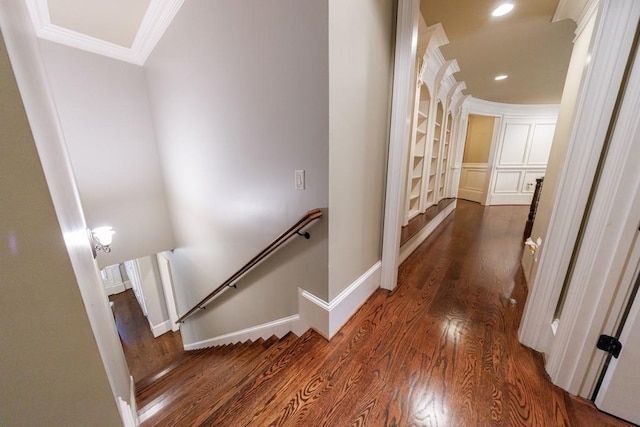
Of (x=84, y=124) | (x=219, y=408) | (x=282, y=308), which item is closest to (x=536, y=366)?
(x=282, y=308)

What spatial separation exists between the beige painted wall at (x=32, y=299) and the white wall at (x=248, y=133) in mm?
934

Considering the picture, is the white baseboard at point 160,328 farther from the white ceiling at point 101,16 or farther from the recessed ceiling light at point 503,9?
the recessed ceiling light at point 503,9

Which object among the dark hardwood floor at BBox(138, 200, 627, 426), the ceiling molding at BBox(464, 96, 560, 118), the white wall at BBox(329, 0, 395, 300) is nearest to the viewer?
the dark hardwood floor at BBox(138, 200, 627, 426)

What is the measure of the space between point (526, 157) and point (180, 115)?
22.8ft

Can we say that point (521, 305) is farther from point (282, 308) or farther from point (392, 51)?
point (392, 51)

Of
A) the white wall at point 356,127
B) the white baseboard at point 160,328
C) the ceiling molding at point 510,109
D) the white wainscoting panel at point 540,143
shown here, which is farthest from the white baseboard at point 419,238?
the white baseboard at point 160,328

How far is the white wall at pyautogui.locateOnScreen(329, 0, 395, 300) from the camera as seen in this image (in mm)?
1102

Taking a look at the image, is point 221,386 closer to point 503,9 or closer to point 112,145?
point 112,145

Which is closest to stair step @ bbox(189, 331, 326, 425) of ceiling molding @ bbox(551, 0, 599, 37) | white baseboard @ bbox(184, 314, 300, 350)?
white baseboard @ bbox(184, 314, 300, 350)

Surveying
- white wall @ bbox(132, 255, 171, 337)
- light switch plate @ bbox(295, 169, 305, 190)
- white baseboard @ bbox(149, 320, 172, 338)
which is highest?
light switch plate @ bbox(295, 169, 305, 190)

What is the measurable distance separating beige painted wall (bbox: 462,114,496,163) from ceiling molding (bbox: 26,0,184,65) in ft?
21.8

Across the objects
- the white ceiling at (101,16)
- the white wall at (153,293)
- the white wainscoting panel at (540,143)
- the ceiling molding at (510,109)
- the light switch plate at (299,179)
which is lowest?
the white wall at (153,293)

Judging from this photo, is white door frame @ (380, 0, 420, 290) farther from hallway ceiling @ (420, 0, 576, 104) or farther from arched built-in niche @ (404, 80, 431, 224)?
arched built-in niche @ (404, 80, 431, 224)

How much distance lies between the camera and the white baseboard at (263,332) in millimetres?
1617
